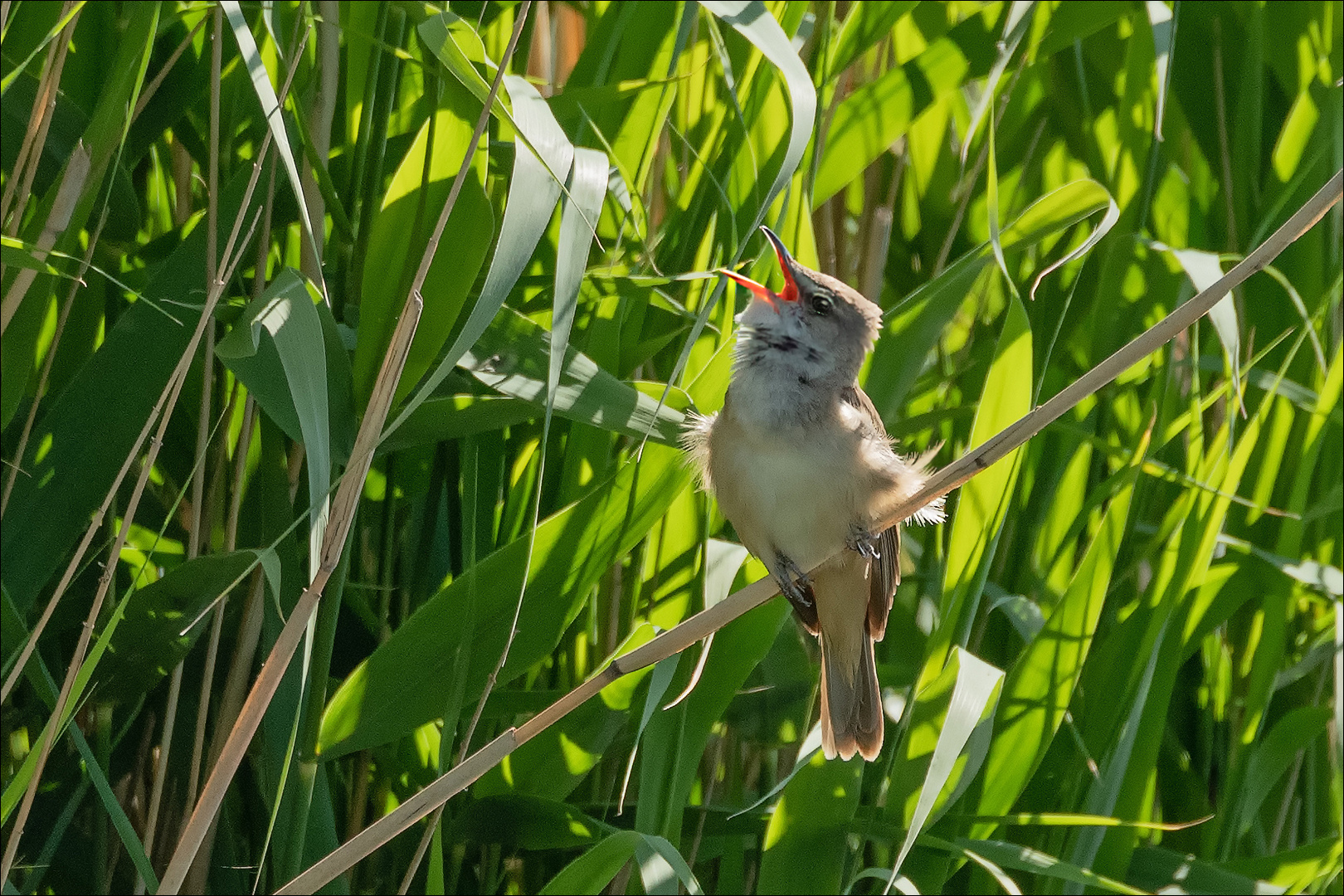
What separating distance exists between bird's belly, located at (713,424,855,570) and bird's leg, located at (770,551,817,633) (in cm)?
1

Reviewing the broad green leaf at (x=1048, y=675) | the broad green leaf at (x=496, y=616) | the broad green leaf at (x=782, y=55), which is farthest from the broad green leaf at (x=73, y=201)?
the broad green leaf at (x=1048, y=675)

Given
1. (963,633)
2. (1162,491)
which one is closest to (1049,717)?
(963,633)

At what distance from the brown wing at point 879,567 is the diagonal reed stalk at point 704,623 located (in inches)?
19.5

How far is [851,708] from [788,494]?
0.30 meters

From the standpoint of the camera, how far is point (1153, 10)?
1.86 metres

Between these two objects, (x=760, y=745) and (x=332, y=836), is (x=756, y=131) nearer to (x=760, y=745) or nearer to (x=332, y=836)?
(x=760, y=745)

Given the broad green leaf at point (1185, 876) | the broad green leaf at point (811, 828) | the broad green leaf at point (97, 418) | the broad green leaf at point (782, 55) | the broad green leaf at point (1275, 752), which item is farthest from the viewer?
the broad green leaf at point (1275, 752)

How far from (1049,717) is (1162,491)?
22.2 inches

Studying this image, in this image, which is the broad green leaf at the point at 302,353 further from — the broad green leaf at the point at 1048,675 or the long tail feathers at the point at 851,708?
the broad green leaf at the point at 1048,675

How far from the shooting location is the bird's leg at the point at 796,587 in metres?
1.76

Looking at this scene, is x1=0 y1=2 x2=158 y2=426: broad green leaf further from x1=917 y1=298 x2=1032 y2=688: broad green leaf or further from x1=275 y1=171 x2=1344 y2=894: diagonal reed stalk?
x1=917 y1=298 x2=1032 y2=688: broad green leaf

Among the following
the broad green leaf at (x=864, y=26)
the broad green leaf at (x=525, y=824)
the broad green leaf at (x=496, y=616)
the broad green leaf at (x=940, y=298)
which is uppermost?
the broad green leaf at (x=864, y=26)

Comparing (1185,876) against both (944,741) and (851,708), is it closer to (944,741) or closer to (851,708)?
(851,708)

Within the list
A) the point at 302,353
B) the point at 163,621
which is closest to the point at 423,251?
the point at 302,353
